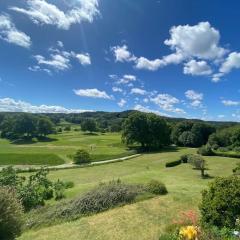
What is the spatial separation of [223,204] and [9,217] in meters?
9.61

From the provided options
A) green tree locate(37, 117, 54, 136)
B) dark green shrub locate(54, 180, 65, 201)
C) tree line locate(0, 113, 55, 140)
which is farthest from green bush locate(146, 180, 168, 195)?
green tree locate(37, 117, 54, 136)

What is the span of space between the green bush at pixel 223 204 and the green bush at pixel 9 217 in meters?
8.67

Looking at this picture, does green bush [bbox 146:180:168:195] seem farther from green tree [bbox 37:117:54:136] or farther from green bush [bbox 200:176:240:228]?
green tree [bbox 37:117:54:136]

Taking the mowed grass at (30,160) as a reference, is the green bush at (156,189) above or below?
above

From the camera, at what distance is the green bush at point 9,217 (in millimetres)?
14109

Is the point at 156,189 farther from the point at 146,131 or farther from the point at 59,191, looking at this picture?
the point at 146,131

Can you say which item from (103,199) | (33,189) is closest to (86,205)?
(103,199)

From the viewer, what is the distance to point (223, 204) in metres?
14.1

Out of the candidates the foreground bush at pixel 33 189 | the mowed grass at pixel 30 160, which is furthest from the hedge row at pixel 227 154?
the foreground bush at pixel 33 189

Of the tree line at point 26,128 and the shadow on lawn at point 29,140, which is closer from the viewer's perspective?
the shadow on lawn at point 29,140

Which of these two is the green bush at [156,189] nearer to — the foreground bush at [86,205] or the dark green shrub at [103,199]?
the foreground bush at [86,205]

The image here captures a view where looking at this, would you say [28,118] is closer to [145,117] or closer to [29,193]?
[145,117]

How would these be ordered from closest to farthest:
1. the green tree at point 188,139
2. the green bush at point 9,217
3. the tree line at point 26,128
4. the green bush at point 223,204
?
1. the green bush at point 223,204
2. the green bush at point 9,217
3. the green tree at point 188,139
4. the tree line at point 26,128

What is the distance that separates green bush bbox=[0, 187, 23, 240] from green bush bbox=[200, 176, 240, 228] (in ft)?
28.4
